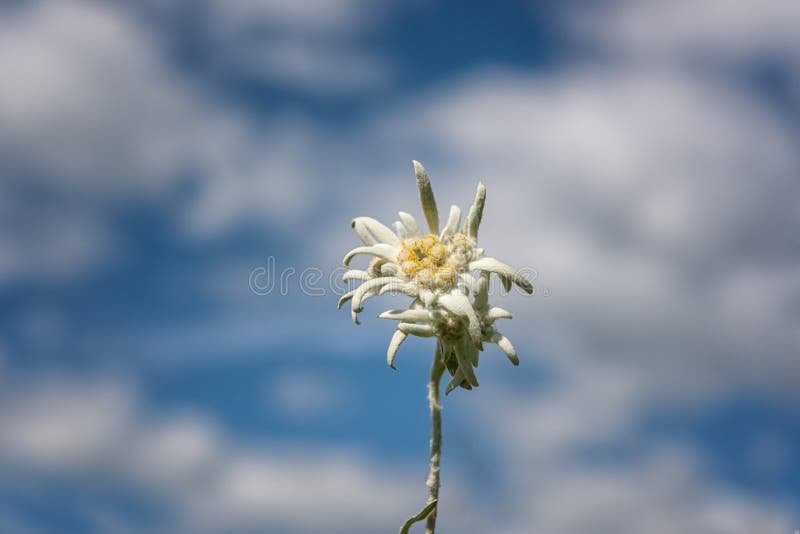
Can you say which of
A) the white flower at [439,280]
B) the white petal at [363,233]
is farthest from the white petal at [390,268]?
the white petal at [363,233]

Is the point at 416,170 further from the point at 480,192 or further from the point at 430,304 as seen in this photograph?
the point at 430,304

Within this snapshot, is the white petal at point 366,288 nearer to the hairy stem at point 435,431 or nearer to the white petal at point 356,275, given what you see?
the white petal at point 356,275

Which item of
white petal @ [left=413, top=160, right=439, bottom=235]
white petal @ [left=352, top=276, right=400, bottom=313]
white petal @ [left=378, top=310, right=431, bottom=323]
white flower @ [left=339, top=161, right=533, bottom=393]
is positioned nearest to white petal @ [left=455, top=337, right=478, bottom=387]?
white flower @ [left=339, top=161, right=533, bottom=393]

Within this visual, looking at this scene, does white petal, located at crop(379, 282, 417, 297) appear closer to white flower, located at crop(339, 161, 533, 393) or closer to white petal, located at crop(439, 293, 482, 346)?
white flower, located at crop(339, 161, 533, 393)

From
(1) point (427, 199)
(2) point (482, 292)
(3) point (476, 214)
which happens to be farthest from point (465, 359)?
(1) point (427, 199)

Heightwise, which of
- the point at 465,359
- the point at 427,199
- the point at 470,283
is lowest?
the point at 465,359

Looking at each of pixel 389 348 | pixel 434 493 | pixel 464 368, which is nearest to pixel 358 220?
pixel 389 348

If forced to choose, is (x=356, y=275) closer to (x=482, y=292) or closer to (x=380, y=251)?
(x=380, y=251)
